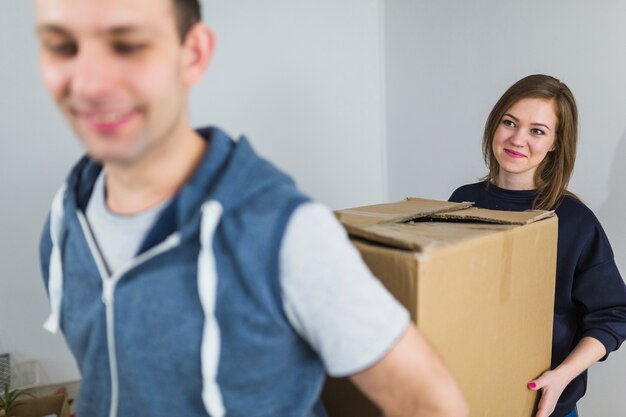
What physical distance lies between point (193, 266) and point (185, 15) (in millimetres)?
260

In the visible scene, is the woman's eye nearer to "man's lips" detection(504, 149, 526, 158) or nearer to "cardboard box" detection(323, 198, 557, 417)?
"man's lips" detection(504, 149, 526, 158)

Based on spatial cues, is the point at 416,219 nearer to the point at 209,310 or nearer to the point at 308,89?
the point at 209,310

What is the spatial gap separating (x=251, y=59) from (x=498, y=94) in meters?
0.86

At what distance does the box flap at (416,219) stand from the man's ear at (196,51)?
289 millimetres

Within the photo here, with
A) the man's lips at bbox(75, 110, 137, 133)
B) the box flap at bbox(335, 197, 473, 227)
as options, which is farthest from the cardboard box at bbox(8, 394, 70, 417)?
the man's lips at bbox(75, 110, 137, 133)

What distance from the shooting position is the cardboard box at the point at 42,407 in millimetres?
1508

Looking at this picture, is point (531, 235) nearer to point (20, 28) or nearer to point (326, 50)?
point (326, 50)

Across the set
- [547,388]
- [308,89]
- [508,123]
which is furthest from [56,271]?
[308,89]

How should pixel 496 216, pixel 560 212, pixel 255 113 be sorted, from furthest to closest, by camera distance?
pixel 255 113, pixel 560 212, pixel 496 216

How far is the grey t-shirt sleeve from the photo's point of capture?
1.54 feet

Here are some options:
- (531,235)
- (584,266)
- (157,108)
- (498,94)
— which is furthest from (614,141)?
(157,108)

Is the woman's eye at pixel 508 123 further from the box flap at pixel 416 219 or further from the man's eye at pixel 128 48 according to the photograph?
the man's eye at pixel 128 48

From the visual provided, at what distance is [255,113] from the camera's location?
1786 millimetres

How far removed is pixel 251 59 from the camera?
1.75 meters
